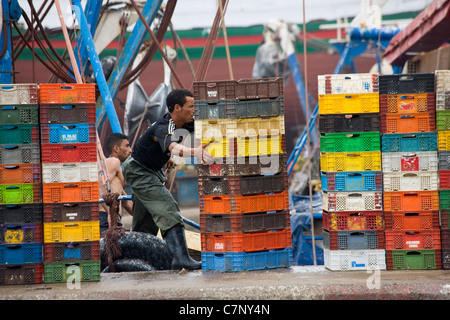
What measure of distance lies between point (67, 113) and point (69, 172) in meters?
0.56

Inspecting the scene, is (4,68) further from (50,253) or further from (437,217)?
(437,217)

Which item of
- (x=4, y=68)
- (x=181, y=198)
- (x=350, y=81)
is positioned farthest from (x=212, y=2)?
(x=350, y=81)

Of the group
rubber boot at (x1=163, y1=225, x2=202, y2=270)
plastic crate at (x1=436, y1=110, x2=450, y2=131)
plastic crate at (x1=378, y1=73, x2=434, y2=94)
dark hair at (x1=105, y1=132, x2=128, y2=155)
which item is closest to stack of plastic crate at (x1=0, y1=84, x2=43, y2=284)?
rubber boot at (x1=163, y1=225, x2=202, y2=270)

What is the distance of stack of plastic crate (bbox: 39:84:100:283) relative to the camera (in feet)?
18.1

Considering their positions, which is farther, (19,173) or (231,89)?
(231,89)

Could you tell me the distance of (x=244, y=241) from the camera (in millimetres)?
5660

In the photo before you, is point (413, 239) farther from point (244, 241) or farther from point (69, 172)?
point (69, 172)

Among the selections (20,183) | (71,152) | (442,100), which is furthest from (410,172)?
(20,183)

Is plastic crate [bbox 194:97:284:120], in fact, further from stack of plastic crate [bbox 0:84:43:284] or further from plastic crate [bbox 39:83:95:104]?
stack of plastic crate [bbox 0:84:43:284]

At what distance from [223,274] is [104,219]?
Answer: 3357mm

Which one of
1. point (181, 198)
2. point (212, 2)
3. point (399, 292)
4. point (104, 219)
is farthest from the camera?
point (212, 2)

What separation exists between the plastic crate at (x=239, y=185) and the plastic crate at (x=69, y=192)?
1.03m
